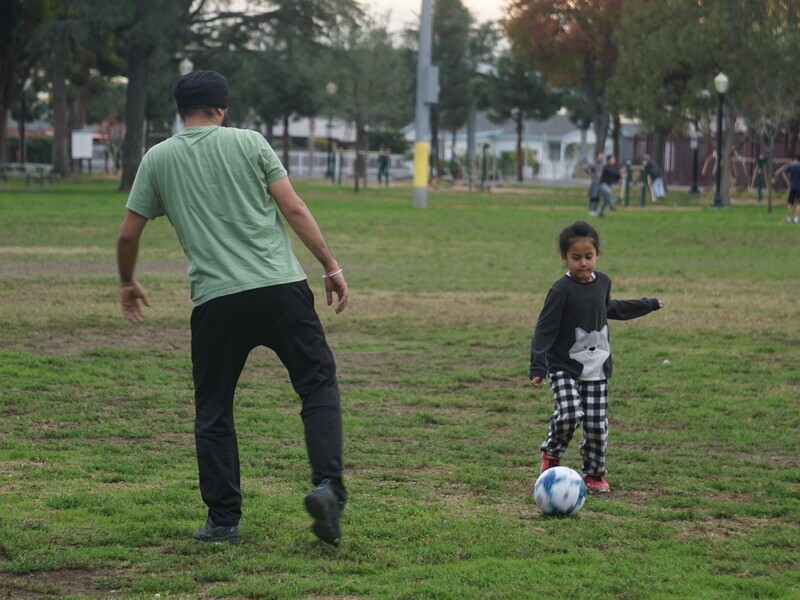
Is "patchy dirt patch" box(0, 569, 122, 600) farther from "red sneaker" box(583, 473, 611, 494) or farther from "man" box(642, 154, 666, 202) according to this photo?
"man" box(642, 154, 666, 202)

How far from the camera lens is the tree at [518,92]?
2793 inches

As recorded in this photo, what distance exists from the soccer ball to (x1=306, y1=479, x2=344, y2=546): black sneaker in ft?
3.51

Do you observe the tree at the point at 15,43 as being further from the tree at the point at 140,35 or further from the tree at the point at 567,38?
the tree at the point at 567,38

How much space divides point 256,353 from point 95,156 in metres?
76.3

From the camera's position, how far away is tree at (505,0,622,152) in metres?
53.9

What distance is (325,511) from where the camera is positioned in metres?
4.80

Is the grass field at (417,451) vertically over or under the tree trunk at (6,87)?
under

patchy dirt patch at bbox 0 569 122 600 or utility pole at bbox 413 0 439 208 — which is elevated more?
utility pole at bbox 413 0 439 208

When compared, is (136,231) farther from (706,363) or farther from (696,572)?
(706,363)

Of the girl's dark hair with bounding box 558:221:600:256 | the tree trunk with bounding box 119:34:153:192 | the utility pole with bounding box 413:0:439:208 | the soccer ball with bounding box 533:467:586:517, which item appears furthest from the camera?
the tree trunk with bounding box 119:34:153:192

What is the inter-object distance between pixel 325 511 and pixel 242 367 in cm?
69

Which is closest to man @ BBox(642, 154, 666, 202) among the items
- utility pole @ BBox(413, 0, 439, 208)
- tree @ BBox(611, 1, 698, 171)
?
tree @ BBox(611, 1, 698, 171)

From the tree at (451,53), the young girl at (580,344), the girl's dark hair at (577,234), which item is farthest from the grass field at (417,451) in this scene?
the tree at (451,53)

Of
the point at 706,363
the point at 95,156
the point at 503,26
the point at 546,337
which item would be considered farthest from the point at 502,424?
the point at 95,156
